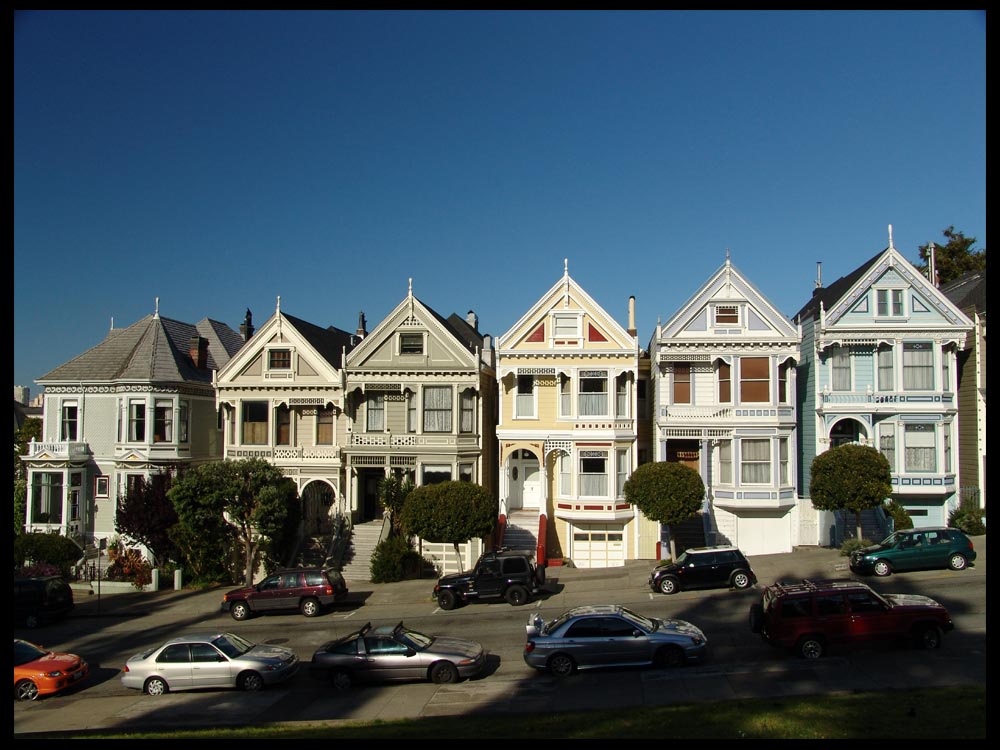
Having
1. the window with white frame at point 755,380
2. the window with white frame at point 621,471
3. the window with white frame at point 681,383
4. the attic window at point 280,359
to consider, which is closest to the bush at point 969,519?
the window with white frame at point 755,380

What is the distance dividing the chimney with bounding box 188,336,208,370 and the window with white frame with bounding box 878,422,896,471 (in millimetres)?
31939

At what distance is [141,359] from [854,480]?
32.0m

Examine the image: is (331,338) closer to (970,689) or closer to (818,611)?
(818,611)

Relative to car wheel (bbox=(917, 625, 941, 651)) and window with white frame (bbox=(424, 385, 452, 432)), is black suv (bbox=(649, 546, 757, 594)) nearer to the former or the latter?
car wheel (bbox=(917, 625, 941, 651))

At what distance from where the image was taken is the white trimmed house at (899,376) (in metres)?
31.6

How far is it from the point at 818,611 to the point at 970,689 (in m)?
4.28

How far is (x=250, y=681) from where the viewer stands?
64.2ft

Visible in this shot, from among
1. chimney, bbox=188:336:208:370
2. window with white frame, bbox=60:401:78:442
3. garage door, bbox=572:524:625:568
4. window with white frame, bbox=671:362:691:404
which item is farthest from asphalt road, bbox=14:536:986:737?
chimney, bbox=188:336:208:370

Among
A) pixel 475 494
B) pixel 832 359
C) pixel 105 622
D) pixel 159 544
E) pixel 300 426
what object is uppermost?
pixel 832 359

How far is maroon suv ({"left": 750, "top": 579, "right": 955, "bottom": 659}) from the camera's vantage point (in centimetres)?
1820

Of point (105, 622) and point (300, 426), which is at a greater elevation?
point (300, 426)

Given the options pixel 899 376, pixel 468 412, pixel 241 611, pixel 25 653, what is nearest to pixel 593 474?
pixel 468 412
